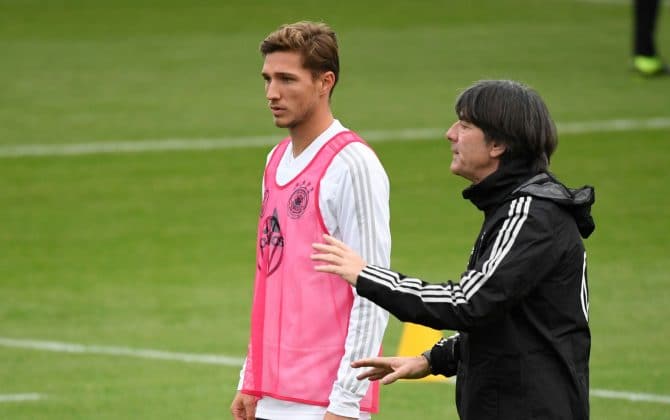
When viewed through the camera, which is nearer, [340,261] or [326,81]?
[340,261]

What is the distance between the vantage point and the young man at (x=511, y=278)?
441 centimetres

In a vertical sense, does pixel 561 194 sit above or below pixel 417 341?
above

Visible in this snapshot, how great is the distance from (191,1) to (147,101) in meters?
8.62

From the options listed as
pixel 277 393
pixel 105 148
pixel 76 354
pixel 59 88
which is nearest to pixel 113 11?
pixel 59 88

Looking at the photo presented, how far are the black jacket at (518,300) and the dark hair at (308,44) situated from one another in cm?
89

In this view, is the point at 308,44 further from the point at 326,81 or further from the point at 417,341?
the point at 417,341

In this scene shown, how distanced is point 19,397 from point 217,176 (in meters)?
7.69

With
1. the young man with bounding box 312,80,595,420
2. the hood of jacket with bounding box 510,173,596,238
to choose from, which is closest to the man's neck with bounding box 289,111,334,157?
the young man with bounding box 312,80,595,420

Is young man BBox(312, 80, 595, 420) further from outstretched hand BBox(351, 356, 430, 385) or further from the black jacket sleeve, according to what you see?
outstretched hand BBox(351, 356, 430, 385)

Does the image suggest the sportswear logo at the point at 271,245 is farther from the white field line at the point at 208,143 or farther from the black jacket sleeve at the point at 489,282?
the white field line at the point at 208,143

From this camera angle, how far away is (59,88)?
21625 millimetres

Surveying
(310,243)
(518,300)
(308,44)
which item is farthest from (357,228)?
(518,300)

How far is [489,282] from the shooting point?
4398mm

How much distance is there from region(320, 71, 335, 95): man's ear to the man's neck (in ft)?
0.28
